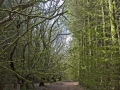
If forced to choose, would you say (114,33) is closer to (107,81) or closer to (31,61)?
(107,81)

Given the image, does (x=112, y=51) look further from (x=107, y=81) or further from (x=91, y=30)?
(x=107, y=81)

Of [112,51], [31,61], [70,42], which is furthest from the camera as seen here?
[70,42]

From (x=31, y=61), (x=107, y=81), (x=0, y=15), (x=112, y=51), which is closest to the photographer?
(x=112, y=51)

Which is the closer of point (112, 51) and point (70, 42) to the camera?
point (112, 51)

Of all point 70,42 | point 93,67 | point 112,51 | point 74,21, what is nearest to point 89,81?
point 93,67

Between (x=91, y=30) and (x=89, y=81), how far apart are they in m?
2.01

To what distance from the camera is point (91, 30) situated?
6270 mm

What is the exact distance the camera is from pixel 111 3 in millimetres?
7363

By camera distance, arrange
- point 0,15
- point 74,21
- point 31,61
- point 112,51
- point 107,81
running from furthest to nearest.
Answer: point 74,21
point 31,61
point 107,81
point 0,15
point 112,51

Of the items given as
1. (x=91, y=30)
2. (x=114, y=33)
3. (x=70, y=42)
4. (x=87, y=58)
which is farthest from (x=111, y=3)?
(x=70, y=42)

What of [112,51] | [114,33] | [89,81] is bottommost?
[89,81]

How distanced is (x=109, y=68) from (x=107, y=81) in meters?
0.50

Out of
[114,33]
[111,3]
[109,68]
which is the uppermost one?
[111,3]

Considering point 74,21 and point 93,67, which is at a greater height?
point 74,21
